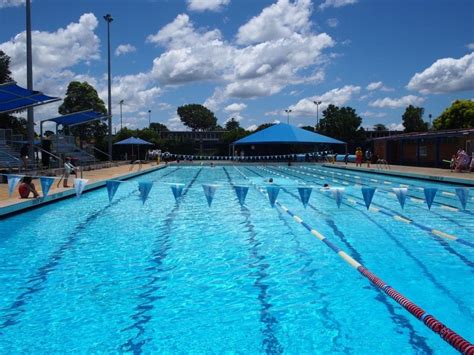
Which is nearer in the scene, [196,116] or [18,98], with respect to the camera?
[18,98]

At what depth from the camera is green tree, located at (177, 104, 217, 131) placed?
8400cm

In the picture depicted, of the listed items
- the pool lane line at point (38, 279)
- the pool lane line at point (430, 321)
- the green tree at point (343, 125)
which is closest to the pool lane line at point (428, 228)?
the pool lane line at point (430, 321)

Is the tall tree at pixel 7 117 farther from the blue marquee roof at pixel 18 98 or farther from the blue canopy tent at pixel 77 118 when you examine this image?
the blue marquee roof at pixel 18 98

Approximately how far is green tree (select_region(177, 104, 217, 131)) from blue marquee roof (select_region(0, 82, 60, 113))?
6815 cm

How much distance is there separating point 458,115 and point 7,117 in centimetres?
4199

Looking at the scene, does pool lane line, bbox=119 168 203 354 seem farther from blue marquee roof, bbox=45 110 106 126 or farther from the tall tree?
the tall tree

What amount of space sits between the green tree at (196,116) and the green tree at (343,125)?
25.3m

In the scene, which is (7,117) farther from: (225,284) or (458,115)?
(458,115)

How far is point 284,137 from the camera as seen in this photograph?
37.2 m

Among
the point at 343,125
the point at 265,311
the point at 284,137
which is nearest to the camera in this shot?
the point at 265,311

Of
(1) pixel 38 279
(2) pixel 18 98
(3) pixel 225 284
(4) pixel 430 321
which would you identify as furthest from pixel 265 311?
(2) pixel 18 98

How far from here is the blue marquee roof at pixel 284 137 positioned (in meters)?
36.7

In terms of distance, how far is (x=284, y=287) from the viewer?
5.20 metres

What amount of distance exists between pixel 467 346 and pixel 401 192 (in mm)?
6358
